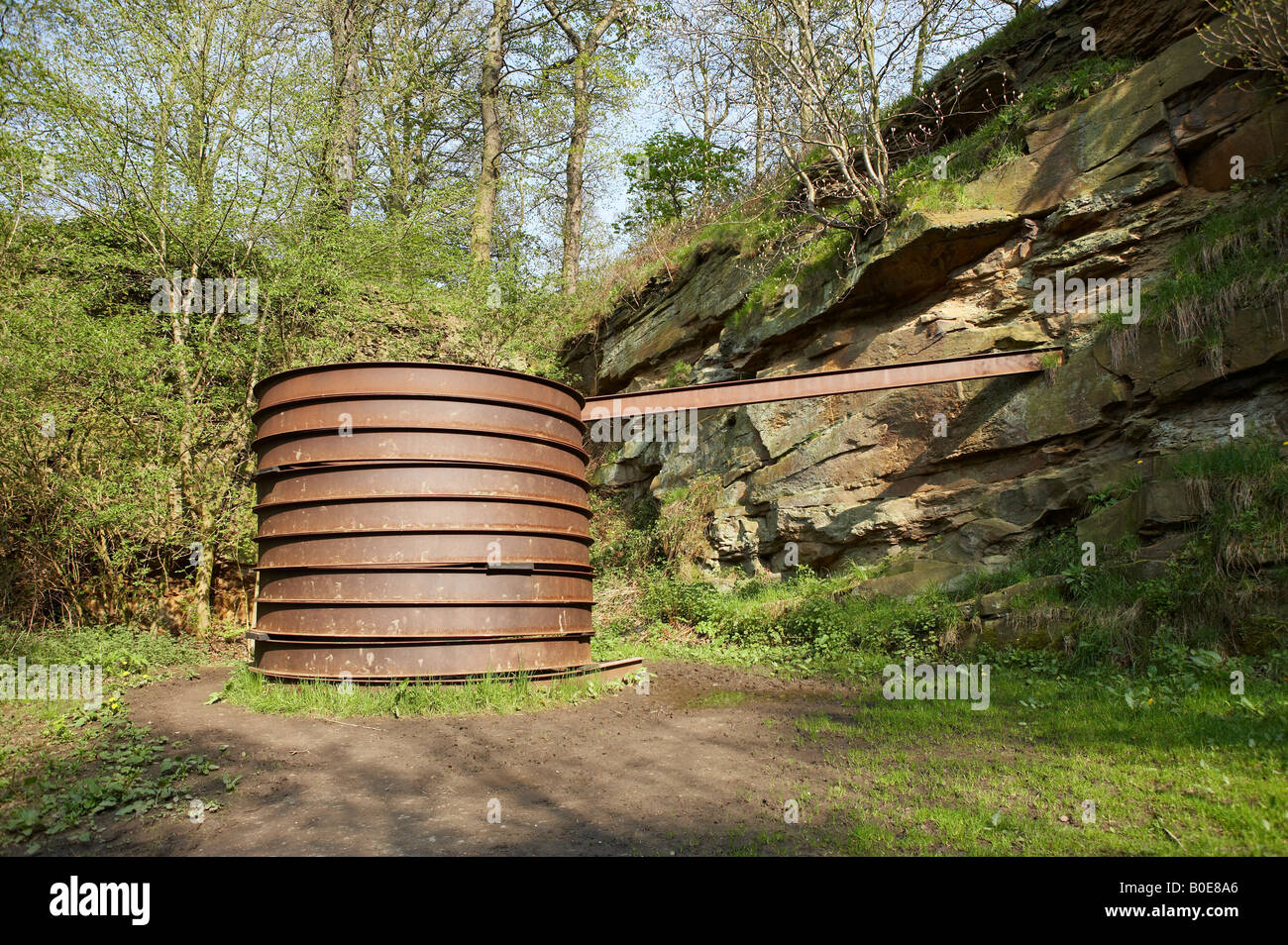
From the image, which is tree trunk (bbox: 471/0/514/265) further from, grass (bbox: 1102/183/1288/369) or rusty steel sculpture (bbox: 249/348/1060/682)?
grass (bbox: 1102/183/1288/369)

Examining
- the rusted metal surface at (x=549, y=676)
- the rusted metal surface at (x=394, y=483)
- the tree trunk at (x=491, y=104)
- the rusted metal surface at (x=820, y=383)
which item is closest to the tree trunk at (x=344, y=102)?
the tree trunk at (x=491, y=104)

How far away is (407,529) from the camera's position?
6477 millimetres

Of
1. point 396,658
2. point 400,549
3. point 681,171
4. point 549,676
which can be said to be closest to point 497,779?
point 396,658

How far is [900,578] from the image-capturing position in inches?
364

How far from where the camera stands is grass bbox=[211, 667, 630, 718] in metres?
6.00

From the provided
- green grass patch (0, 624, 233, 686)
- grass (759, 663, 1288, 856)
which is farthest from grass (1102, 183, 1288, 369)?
green grass patch (0, 624, 233, 686)

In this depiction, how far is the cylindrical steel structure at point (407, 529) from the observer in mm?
6391

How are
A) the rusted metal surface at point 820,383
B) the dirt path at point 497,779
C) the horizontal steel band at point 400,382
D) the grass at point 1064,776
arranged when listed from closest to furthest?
1. the grass at point 1064,776
2. the dirt path at point 497,779
3. the horizontal steel band at point 400,382
4. the rusted metal surface at point 820,383

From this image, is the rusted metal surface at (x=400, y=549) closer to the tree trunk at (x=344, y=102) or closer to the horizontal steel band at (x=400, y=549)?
the horizontal steel band at (x=400, y=549)

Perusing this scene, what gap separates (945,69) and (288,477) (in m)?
12.1

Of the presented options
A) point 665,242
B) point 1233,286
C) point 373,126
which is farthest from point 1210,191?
point 373,126

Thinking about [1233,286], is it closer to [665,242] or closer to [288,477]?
[288,477]

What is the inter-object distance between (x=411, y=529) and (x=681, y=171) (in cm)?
1517

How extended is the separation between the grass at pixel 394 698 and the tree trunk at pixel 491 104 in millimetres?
13476
